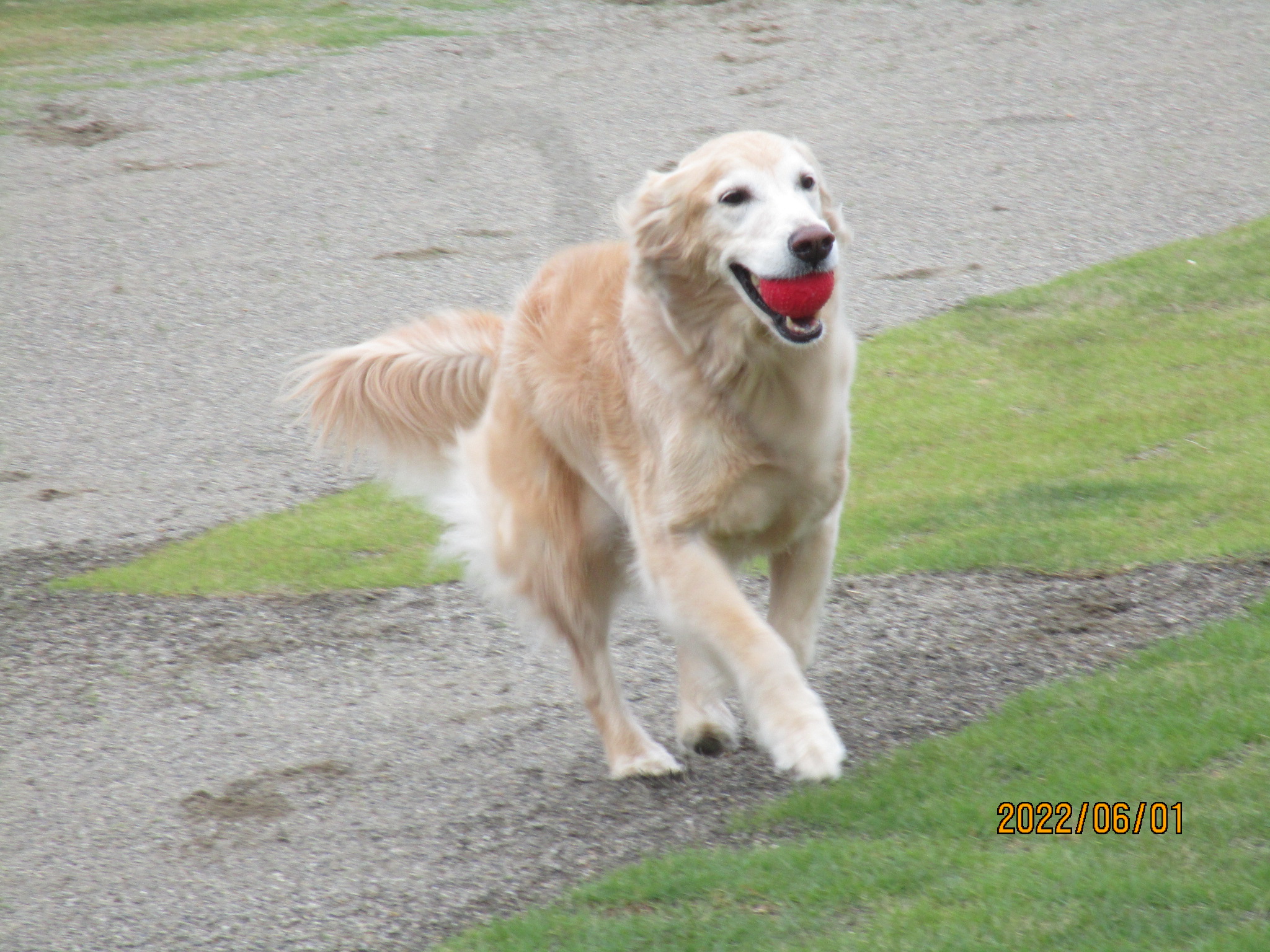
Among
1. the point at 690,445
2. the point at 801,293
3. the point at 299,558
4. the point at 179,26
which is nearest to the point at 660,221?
the point at 801,293

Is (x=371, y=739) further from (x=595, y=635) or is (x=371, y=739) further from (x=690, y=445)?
(x=690, y=445)

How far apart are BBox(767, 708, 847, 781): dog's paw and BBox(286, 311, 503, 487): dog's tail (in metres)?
1.87

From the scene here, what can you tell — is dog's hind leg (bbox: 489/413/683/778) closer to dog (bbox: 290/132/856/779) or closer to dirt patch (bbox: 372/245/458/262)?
dog (bbox: 290/132/856/779)

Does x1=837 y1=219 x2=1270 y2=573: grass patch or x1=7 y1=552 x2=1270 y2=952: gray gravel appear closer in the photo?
x1=7 y1=552 x2=1270 y2=952: gray gravel

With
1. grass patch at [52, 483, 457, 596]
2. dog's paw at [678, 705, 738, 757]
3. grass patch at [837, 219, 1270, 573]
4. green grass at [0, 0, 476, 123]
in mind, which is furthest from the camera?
green grass at [0, 0, 476, 123]

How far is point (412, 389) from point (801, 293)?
5.67ft

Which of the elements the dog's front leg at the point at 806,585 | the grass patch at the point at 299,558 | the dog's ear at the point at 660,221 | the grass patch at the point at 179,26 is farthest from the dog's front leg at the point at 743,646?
the grass patch at the point at 179,26

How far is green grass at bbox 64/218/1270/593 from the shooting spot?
5.41 metres

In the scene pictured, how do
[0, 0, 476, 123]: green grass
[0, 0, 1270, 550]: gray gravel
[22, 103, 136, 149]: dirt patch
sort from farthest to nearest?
[0, 0, 476, 123]: green grass → [22, 103, 136, 149]: dirt patch → [0, 0, 1270, 550]: gray gravel

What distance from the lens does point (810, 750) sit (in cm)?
339

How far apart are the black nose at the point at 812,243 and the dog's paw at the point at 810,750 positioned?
111cm

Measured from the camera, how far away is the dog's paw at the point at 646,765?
4031mm

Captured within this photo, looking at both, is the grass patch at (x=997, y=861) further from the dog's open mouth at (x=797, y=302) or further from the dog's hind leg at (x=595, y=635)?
the dog's open mouth at (x=797, y=302)

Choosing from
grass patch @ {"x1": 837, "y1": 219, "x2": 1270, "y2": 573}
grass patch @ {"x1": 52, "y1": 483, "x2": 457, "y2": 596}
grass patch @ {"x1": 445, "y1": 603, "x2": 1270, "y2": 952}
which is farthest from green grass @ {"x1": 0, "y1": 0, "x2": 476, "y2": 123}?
grass patch @ {"x1": 445, "y1": 603, "x2": 1270, "y2": 952}
